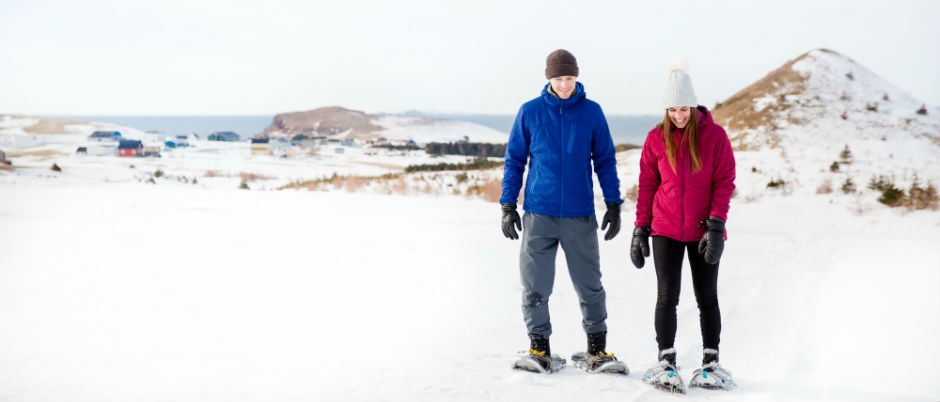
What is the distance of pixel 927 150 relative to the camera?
18.1 meters

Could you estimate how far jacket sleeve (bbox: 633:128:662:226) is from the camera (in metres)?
3.56

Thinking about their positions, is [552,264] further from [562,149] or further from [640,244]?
[562,149]

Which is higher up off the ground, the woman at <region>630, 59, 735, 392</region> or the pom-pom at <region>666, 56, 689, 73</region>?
the pom-pom at <region>666, 56, 689, 73</region>

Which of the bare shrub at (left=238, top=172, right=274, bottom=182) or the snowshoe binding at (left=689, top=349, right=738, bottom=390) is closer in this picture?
the snowshoe binding at (left=689, top=349, right=738, bottom=390)

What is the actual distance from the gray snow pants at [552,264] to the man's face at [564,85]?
66cm

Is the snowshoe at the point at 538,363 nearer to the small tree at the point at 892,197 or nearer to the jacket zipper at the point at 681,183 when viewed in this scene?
the jacket zipper at the point at 681,183

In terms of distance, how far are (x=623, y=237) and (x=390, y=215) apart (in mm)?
3247

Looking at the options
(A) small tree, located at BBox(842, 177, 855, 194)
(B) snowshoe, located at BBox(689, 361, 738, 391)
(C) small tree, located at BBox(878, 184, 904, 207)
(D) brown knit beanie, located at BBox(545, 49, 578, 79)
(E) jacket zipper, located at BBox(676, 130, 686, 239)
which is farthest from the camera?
(A) small tree, located at BBox(842, 177, 855, 194)

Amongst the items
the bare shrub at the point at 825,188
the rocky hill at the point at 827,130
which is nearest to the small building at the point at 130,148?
the rocky hill at the point at 827,130

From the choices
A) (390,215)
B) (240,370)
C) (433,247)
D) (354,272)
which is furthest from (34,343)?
(390,215)

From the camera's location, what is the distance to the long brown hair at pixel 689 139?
11.0 feet

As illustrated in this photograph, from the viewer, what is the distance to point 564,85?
364 centimetres

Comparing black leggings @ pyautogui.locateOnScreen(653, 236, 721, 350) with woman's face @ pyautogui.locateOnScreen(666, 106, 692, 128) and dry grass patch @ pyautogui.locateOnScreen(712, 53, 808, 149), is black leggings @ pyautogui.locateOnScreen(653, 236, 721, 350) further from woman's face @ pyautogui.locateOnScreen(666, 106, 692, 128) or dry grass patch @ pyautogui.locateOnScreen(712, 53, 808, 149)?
dry grass patch @ pyautogui.locateOnScreen(712, 53, 808, 149)

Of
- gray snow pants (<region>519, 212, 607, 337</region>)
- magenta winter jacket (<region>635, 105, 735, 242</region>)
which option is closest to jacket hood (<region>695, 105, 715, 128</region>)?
magenta winter jacket (<region>635, 105, 735, 242</region>)
